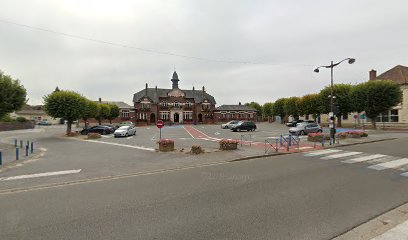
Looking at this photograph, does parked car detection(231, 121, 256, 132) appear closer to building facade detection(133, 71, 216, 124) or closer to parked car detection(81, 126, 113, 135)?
parked car detection(81, 126, 113, 135)

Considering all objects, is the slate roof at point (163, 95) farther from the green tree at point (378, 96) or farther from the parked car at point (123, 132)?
the green tree at point (378, 96)

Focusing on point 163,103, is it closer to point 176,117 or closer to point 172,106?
point 172,106

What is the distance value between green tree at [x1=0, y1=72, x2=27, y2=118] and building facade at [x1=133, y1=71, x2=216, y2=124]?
4728 cm

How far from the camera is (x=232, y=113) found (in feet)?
250

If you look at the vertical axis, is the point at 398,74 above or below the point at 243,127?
above

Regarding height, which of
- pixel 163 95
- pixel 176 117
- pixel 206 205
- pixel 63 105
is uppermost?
pixel 163 95

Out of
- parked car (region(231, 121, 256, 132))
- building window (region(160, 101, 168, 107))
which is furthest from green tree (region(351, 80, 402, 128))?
building window (region(160, 101, 168, 107))

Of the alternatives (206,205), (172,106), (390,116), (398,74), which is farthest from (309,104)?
(206,205)

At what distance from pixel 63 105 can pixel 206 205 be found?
32.6 metres

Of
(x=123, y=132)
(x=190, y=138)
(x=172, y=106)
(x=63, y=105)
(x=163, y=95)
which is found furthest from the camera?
(x=163, y=95)

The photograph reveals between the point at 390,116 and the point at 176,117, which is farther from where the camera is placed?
the point at 176,117

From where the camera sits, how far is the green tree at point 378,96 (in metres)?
35.5

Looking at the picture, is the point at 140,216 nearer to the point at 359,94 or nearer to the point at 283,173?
the point at 283,173

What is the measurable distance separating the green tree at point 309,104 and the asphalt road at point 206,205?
4497 centimetres
